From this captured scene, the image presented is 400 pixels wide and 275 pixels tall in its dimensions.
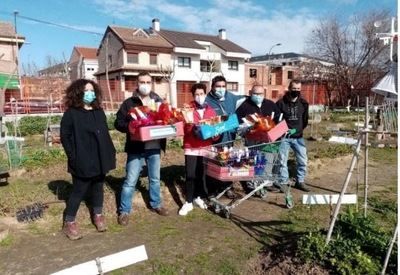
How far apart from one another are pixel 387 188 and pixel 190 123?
13.2 ft

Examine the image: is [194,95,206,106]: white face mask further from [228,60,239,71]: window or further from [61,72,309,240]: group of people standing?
[228,60,239,71]: window

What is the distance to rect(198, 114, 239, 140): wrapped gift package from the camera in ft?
15.3

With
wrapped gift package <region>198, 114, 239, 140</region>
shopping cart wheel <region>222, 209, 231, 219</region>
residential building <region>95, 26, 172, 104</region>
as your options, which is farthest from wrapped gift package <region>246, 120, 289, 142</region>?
residential building <region>95, 26, 172, 104</region>

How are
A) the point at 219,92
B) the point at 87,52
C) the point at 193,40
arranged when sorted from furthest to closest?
the point at 87,52 < the point at 193,40 < the point at 219,92

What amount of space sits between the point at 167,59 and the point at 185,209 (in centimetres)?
3480

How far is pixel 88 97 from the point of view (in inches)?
175

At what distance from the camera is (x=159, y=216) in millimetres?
5223

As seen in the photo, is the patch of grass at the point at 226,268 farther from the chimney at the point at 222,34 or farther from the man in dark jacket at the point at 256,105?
the chimney at the point at 222,34

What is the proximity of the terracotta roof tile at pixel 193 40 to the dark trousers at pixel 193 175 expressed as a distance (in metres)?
34.7

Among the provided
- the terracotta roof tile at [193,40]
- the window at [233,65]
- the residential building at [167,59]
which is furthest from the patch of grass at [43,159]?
the window at [233,65]

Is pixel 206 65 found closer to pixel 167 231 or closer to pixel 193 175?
pixel 193 175

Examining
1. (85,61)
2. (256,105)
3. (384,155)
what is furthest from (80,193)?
(85,61)

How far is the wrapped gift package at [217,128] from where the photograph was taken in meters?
4.66

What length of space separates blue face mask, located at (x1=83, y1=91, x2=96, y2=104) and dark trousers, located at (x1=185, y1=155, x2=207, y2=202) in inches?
57.9
